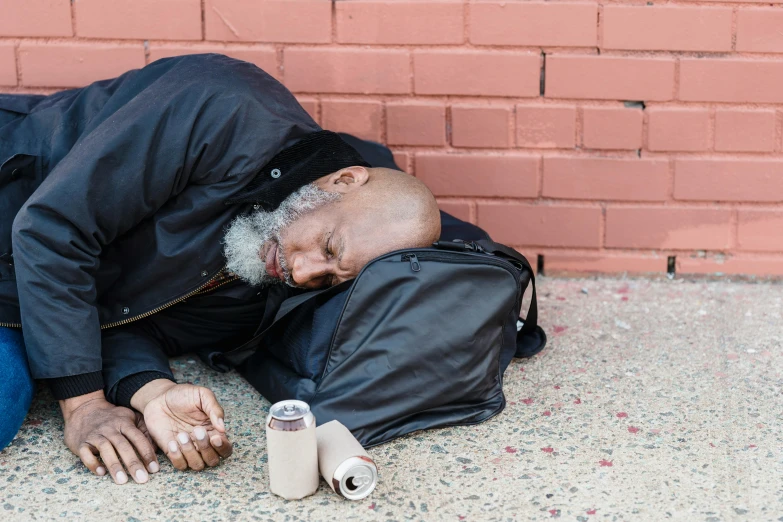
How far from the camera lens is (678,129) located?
3119 millimetres

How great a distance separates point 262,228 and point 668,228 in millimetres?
1644

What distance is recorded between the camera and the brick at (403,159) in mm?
3197

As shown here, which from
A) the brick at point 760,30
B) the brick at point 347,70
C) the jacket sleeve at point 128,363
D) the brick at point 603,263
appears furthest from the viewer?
the brick at point 603,263

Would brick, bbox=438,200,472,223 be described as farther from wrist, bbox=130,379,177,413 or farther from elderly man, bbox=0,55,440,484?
wrist, bbox=130,379,177,413

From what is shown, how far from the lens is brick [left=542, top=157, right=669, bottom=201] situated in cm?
317

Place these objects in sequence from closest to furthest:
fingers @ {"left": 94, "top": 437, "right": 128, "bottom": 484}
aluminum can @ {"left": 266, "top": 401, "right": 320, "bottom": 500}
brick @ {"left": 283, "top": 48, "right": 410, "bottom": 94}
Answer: aluminum can @ {"left": 266, "top": 401, "right": 320, "bottom": 500}
fingers @ {"left": 94, "top": 437, "right": 128, "bottom": 484}
brick @ {"left": 283, "top": 48, "right": 410, "bottom": 94}

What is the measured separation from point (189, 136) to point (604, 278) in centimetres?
178

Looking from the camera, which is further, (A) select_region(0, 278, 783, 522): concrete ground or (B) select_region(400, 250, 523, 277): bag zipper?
(B) select_region(400, 250, 523, 277): bag zipper

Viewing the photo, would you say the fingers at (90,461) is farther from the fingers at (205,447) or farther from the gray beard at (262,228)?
the gray beard at (262,228)

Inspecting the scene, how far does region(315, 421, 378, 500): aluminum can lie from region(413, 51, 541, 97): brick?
1542 millimetres

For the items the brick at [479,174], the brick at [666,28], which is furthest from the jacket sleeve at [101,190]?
the brick at [666,28]

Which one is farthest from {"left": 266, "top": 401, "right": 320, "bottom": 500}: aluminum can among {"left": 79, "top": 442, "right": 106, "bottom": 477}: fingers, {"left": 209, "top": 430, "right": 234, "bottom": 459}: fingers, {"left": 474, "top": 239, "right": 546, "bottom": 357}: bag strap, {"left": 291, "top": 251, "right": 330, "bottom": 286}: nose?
{"left": 474, "top": 239, "right": 546, "bottom": 357}: bag strap

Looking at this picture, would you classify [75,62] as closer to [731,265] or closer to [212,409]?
[212,409]

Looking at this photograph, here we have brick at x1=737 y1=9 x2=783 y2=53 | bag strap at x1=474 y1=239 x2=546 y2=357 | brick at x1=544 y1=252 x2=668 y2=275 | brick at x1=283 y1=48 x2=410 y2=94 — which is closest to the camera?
bag strap at x1=474 y1=239 x2=546 y2=357
